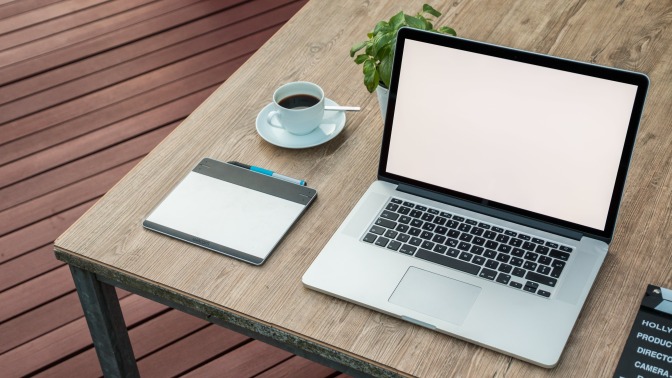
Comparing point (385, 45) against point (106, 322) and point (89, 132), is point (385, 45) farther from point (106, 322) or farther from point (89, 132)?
point (89, 132)

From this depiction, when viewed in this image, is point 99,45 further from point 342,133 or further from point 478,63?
point 478,63

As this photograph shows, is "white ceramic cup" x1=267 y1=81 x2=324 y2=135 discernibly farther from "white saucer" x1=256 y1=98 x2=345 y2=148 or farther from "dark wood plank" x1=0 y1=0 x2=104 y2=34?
"dark wood plank" x1=0 y1=0 x2=104 y2=34

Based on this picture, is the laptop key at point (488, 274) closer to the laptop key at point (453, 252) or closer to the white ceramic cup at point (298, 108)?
the laptop key at point (453, 252)

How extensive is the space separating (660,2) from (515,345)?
39.1 inches

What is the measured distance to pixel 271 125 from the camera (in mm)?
1560

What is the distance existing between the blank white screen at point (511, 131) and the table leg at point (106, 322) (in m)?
0.50

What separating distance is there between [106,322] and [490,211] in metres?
0.65

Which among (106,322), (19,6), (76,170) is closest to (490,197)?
(106,322)

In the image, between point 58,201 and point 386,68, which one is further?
point 58,201

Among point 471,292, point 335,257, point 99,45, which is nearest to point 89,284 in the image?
point 335,257

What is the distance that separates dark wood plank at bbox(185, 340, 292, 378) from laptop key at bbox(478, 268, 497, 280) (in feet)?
3.12

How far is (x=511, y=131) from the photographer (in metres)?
1.30

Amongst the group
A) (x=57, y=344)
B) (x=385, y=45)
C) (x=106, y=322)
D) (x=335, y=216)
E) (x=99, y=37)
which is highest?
(x=385, y=45)

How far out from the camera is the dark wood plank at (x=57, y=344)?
213 centimetres
